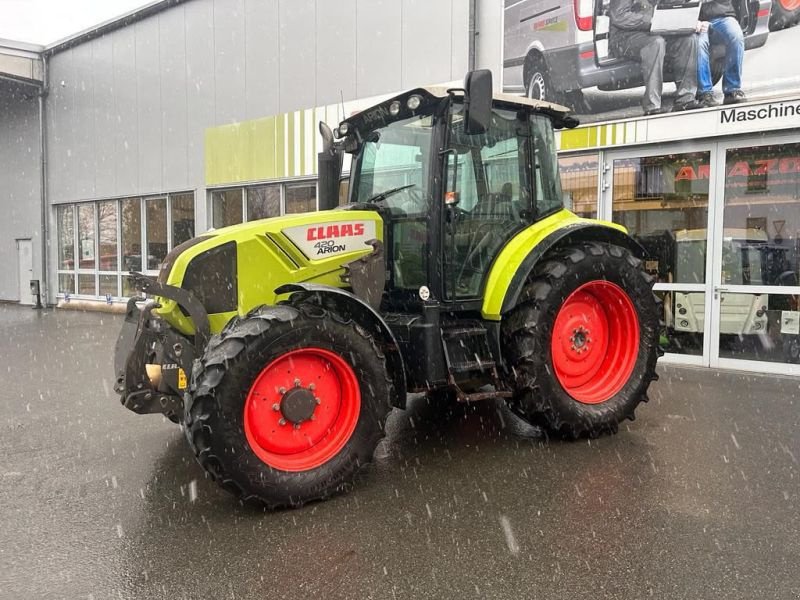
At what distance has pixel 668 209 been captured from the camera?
323 inches

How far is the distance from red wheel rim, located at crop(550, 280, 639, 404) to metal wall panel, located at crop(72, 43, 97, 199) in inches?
585

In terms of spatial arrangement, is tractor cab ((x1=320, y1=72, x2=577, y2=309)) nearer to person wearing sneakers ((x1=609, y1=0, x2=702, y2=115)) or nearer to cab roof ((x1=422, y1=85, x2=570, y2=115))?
cab roof ((x1=422, y1=85, x2=570, y2=115))

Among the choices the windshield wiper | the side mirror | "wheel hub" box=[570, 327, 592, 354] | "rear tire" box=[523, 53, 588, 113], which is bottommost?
"wheel hub" box=[570, 327, 592, 354]

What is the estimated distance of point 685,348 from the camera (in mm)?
8188

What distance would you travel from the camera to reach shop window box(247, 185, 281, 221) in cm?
1264

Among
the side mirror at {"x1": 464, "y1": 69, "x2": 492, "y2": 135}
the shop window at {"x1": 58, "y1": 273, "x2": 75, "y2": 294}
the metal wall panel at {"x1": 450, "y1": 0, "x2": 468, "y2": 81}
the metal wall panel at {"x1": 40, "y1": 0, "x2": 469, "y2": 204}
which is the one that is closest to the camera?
the side mirror at {"x1": 464, "y1": 69, "x2": 492, "y2": 135}

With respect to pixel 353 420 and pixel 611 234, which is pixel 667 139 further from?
pixel 353 420

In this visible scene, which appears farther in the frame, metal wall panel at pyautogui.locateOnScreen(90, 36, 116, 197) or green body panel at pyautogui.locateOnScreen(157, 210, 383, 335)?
metal wall panel at pyautogui.locateOnScreen(90, 36, 116, 197)

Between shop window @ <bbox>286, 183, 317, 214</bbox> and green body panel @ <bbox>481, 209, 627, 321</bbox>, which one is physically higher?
shop window @ <bbox>286, 183, 317, 214</bbox>

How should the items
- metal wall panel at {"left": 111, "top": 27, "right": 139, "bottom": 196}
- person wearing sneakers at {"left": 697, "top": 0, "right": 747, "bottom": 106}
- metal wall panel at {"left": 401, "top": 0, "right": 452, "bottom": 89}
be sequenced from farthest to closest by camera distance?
metal wall panel at {"left": 111, "top": 27, "right": 139, "bottom": 196} < metal wall panel at {"left": 401, "top": 0, "right": 452, "bottom": 89} < person wearing sneakers at {"left": 697, "top": 0, "right": 747, "bottom": 106}

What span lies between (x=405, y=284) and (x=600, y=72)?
511 centimetres

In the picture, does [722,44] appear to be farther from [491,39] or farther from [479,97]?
[479,97]

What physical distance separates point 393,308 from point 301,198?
26.1 feet

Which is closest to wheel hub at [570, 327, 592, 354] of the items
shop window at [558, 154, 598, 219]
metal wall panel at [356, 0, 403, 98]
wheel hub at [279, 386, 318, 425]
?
wheel hub at [279, 386, 318, 425]
